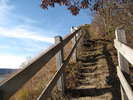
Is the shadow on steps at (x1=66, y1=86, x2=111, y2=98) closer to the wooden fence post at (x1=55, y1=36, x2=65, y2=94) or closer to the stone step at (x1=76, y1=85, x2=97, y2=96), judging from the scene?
the stone step at (x1=76, y1=85, x2=97, y2=96)

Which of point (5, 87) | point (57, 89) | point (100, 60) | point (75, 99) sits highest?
point (5, 87)

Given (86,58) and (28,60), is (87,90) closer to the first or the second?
(86,58)

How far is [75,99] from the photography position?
320 centimetres

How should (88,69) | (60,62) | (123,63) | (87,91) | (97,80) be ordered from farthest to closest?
1. (88,69)
2. (97,80)
3. (87,91)
4. (60,62)
5. (123,63)

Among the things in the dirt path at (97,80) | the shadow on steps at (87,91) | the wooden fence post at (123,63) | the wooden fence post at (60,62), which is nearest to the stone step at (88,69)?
the dirt path at (97,80)

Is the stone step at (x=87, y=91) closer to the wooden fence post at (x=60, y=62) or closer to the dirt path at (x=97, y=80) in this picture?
the dirt path at (x=97, y=80)

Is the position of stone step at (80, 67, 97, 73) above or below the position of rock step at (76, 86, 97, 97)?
above

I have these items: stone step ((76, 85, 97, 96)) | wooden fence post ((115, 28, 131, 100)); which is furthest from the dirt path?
wooden fence post ((115, 28, 131, 100))

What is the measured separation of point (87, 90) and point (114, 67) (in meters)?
2.05

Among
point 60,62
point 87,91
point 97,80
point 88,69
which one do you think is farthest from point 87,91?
point 88,69

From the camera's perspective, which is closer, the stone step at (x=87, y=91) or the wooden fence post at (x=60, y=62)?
the wooden fence post at (x=60, y=62)

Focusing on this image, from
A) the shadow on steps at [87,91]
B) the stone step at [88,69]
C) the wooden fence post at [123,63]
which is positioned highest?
the wooden fence post at [123,63]

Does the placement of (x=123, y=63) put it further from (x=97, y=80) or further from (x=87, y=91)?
(x=97, y=80)

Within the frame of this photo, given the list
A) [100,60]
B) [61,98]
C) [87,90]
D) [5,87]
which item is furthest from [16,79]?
[100,60]
